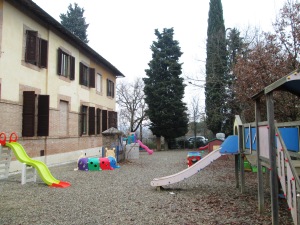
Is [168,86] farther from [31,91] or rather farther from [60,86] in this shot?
[31,91]

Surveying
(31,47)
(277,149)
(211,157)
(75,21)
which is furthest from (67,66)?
(75,21)

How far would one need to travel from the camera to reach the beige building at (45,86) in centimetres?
1162

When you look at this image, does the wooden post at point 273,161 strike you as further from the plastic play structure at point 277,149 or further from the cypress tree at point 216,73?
the cypress tree at point 216,73

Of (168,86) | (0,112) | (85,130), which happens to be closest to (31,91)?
(0,112)

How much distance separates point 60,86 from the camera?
15.8m

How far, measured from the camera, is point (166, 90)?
2848 centimetres

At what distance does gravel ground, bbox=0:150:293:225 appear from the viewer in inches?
213

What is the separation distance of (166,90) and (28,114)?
1762 cm

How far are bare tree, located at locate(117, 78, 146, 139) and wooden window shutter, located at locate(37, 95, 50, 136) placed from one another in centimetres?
2550

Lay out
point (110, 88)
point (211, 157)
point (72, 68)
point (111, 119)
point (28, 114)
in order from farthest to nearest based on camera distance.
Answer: point (110, 88) → point (111, 119) → point (72, 68) → point (28, 114) → point (211, 157)

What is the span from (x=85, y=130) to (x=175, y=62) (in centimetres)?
1325

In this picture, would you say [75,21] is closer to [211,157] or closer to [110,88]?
[110,88]

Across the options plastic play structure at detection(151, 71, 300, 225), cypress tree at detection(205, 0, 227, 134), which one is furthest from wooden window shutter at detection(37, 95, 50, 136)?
cypress tree at detection(205, 0, 227, 134)

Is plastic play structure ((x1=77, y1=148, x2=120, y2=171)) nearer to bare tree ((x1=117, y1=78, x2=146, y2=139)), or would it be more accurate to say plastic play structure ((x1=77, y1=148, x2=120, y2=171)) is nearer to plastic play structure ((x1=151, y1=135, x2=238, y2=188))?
plastic play structure ((x1=151, y1=135, x2=238, y2=188))
